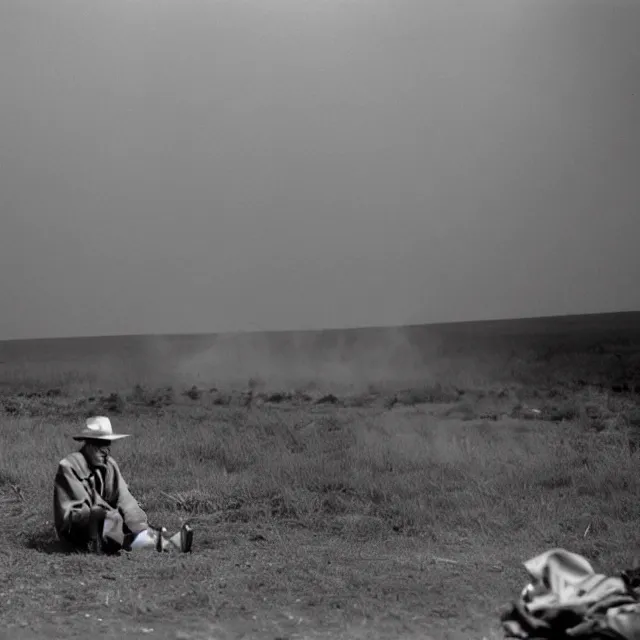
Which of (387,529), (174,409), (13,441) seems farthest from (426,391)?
(387,529)

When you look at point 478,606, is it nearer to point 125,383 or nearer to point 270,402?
point 270,402

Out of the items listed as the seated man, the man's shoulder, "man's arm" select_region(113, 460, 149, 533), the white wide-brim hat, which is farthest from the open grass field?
the white wide-brim hat

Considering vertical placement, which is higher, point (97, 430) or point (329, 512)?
point (97, 430)

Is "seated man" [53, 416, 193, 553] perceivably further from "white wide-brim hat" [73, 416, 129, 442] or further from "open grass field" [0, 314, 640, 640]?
"open grass field" [0, 314, 640, 640]

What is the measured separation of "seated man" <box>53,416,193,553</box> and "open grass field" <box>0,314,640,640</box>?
0.73 ft

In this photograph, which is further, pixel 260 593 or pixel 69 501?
pixel 69 501

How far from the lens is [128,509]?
739 cm

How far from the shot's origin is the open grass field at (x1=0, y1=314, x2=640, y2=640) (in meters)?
5.97

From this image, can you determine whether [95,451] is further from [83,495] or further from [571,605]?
[571,605]

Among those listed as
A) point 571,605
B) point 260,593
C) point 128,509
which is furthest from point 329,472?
point 571,605

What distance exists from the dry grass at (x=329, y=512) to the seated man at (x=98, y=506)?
0.21 meters

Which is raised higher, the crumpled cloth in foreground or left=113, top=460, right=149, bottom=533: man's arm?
left=113, top=460, right=149, bottom=533: man's arm

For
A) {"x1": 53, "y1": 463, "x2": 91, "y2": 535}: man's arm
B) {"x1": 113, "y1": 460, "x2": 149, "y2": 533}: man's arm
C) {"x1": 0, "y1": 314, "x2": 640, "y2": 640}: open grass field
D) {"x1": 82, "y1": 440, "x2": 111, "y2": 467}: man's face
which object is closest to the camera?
{"x1": 0, "y1": 314, "x2": 640, "y2": 640}: open grass field

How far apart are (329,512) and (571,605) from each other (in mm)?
5099
